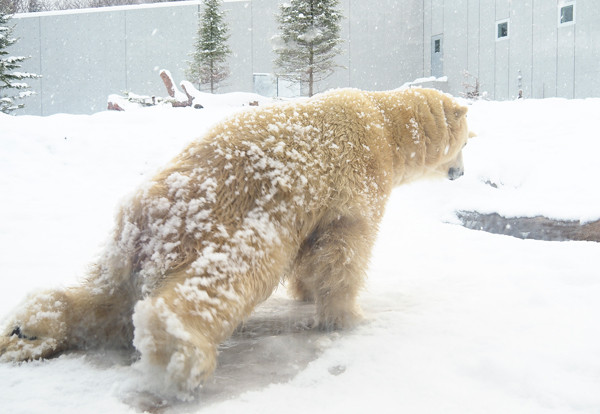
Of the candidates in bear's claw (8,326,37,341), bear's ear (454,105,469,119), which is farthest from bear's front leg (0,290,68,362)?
bear's ear (454,105,469,119)

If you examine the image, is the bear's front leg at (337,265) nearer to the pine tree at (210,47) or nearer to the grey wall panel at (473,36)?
the pine tree at (210,47)

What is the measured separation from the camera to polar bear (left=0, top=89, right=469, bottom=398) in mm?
1911

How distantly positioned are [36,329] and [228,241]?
0.94 meters

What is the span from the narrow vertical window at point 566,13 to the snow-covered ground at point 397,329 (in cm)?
1265

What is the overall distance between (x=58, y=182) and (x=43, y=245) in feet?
8.96

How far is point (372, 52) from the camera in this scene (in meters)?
21.5

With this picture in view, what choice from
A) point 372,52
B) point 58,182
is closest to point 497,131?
point 58,182

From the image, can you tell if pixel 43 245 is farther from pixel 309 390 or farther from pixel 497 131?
pixel 497 131

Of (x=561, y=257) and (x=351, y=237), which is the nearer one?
(x=351, y=237)

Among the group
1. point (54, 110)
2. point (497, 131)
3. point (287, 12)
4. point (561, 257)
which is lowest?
point (561, 257)

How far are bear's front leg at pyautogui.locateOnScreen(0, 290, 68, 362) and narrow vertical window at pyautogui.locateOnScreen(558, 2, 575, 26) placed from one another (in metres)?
18.8

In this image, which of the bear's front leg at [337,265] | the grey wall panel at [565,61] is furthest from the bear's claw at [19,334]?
the grey wall panel at [565,61]

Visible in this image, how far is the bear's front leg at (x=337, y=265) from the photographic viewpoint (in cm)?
256

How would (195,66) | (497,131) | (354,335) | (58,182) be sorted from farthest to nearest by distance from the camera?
(195,66)
(497,131)
(58,182)
(354,335)
